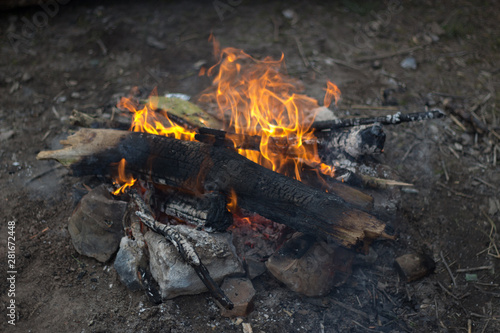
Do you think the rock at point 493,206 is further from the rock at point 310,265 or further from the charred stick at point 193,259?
the charred stick at point 193,259

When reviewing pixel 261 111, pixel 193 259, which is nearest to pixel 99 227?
pixel 193 259

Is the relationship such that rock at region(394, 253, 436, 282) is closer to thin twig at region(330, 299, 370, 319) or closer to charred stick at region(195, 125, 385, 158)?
thin twig at region(330, 299, 370, 319)

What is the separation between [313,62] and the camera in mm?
6801

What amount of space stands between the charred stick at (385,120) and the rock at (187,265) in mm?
1874

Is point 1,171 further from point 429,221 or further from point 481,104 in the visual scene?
point 481,104

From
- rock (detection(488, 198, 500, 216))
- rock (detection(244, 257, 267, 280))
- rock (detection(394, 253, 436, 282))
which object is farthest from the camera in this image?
rock (detection(488, 198, 500, 216))

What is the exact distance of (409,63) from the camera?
6.71 meters

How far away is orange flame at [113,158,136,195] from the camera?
13.5ft

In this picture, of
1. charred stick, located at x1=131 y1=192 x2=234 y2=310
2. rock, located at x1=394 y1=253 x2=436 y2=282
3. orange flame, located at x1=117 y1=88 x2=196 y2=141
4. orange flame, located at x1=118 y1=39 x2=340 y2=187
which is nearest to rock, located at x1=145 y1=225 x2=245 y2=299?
charred stick, located at x1=131 y1=192 x2=234 y2=310

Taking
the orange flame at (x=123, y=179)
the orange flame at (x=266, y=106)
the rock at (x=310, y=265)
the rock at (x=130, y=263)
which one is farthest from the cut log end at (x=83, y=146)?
the rock at (x=310, y=265)

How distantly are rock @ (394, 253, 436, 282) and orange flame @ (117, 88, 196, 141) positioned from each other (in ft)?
8.92

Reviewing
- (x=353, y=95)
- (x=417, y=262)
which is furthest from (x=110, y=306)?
(x=353, y=95)

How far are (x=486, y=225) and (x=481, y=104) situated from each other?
7.93ft

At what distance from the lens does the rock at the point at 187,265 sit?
3420mm
